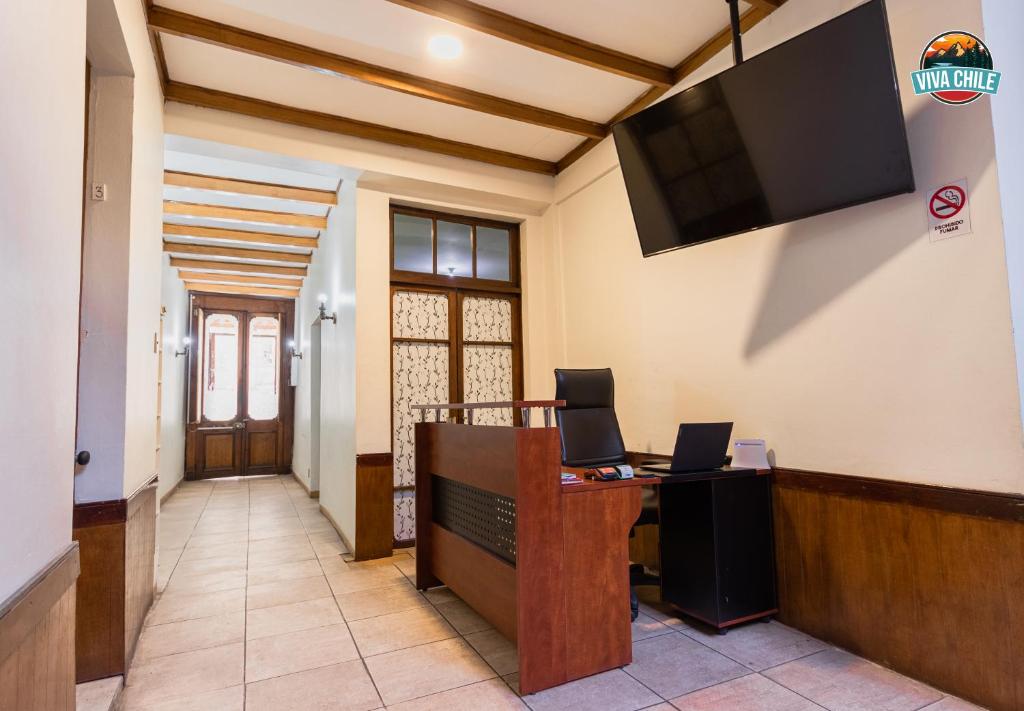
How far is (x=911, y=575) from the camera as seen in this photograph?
2.40 metres

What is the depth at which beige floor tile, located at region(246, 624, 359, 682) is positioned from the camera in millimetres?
2598

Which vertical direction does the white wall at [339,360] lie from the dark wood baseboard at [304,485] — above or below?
above

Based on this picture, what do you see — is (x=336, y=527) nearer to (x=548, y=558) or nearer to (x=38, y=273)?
(x=548, y=558)

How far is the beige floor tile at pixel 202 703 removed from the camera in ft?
7.43

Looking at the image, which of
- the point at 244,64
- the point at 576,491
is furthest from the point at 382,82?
the point at 576,491

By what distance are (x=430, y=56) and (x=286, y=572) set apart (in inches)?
150

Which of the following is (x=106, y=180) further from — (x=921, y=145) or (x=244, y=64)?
(x=921, y=145)

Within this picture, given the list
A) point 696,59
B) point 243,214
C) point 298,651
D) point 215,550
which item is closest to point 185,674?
point 298,651

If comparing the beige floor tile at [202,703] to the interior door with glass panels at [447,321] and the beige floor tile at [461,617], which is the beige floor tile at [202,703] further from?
the interior door with glass panels at [447,321]

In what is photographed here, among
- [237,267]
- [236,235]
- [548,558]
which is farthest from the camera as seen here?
[237,267]

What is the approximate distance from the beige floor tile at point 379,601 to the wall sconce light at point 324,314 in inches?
112

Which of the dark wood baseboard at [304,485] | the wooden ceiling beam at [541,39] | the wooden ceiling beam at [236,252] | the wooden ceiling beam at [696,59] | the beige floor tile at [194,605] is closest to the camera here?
the wooden ceiling beam at [541,39]

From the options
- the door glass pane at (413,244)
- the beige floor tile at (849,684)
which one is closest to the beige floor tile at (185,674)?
the beige floor tile at (849,684)

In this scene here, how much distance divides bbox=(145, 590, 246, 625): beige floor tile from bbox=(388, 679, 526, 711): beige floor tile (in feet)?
5.69
